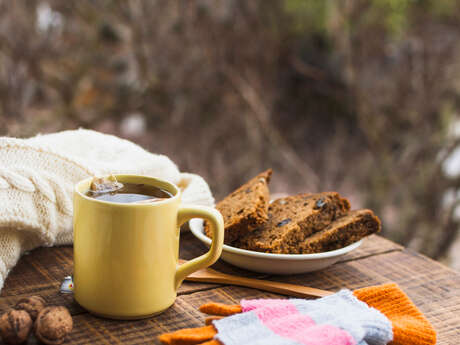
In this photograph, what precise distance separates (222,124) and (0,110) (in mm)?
1283

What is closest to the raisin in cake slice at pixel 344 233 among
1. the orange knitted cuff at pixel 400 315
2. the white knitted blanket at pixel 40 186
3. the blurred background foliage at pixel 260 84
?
the orange knitted cuff at pixel 400 315

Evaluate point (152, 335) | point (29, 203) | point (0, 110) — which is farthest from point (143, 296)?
point (0, 110)

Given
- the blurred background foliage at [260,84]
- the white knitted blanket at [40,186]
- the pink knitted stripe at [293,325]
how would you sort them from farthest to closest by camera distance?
the blurred background foliage at [260,84] < the white knitted blanket at [40,186] < the pink knitted stripe at [293,325]

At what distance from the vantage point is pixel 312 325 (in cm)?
69

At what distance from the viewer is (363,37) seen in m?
2.95

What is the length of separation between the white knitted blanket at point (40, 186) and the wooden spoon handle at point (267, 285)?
0.84ft

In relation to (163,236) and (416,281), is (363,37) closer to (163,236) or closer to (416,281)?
(416,281)

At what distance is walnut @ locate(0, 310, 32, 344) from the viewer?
664 millimetres

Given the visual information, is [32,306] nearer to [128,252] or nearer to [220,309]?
[128,252]

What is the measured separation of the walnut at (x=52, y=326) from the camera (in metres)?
0.67

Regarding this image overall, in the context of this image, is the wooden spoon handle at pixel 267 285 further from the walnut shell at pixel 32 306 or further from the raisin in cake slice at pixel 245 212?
the walnut shell at pixel 32 306

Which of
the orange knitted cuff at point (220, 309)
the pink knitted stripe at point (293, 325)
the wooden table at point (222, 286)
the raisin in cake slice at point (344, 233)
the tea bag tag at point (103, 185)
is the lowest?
the wooden table at point (222, 286)

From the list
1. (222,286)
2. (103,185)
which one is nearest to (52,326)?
(103,185)

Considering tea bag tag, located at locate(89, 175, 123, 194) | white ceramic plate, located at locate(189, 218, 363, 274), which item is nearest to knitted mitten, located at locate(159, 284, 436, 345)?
white ceramic plate, located at locate(189, 218, 363, 274)
